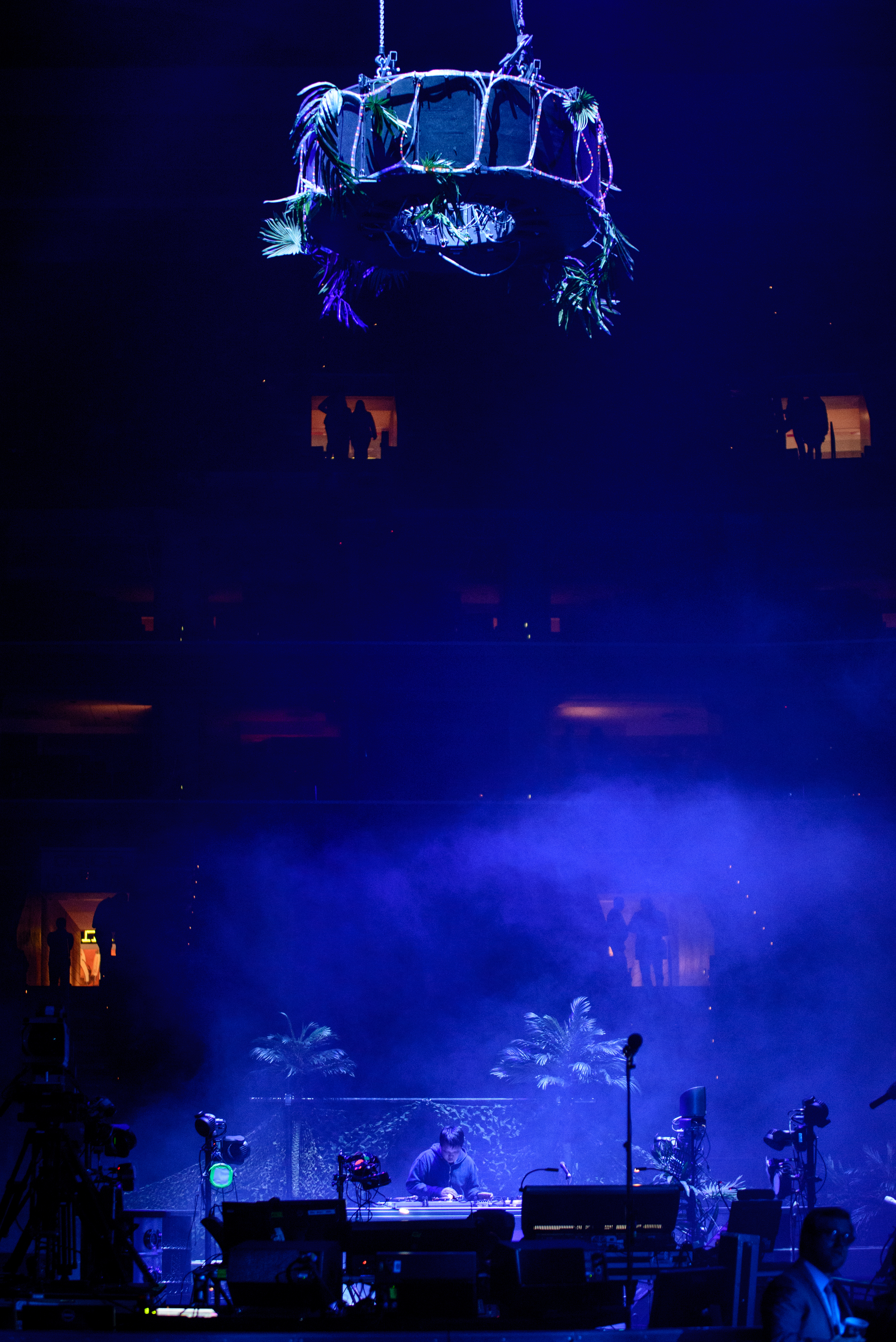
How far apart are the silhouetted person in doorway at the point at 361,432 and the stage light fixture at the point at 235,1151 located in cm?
814

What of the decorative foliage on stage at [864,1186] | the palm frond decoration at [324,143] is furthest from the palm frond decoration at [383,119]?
the decorative foliage on stage at [864,1186]

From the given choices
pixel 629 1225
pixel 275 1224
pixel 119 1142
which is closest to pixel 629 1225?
pixel 629 1225

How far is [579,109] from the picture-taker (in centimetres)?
342

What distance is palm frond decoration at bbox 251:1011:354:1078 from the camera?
10844mm

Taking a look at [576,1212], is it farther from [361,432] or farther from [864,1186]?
[361,432]

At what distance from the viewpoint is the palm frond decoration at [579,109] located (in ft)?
11.2

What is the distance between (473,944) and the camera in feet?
41.7

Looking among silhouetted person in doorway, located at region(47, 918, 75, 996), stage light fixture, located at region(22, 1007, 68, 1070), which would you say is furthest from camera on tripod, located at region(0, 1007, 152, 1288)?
silhouetted person in doorway, located at region(47, 918, 75, 996)

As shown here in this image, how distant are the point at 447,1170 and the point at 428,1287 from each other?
3.33 meters

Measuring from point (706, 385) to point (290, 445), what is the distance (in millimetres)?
4685

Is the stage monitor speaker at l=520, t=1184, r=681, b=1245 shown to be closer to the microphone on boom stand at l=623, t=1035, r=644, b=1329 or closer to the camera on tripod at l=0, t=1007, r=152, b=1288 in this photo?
the microphone on boom stand at l=623, t=1035, r=644, b=1329

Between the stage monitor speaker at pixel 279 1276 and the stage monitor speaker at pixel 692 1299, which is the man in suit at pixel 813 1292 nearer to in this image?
the stage monitor speaker at pixel 692 1299

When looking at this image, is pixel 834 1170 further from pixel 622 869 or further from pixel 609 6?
pixel 609 6

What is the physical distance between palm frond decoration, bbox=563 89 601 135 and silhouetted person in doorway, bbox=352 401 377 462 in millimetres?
10604
